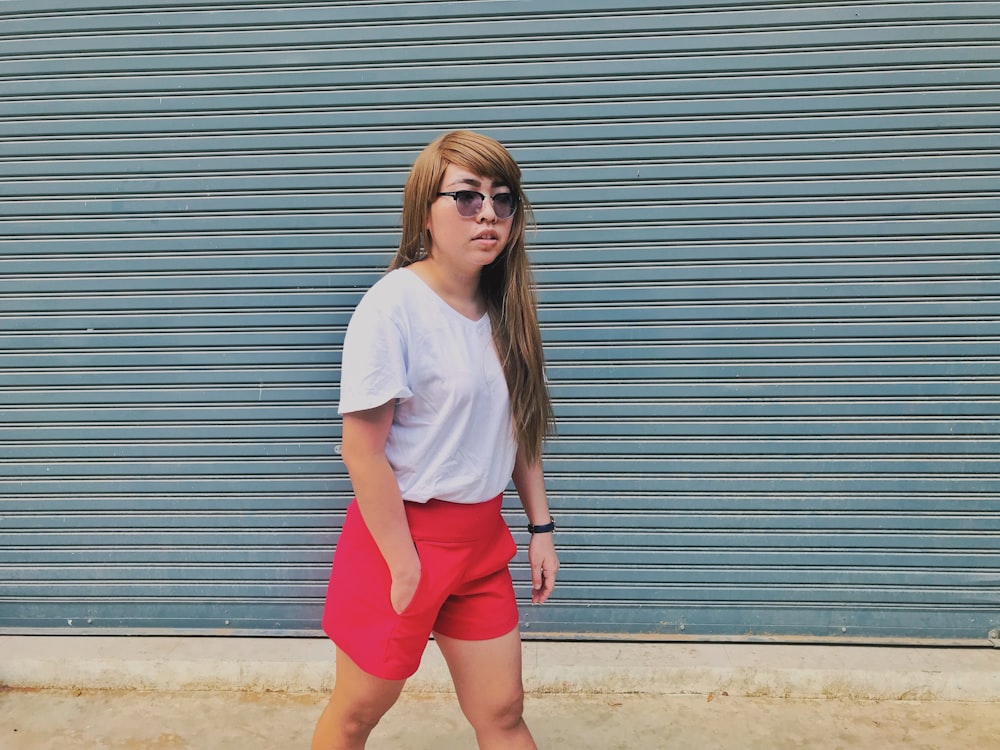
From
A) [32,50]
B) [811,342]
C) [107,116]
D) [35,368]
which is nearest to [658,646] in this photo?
[811,342]

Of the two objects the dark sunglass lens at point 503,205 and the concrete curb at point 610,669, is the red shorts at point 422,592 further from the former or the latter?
the concrete curb at point 610,669

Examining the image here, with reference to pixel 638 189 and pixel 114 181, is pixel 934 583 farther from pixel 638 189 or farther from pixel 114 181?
pixel 114 181

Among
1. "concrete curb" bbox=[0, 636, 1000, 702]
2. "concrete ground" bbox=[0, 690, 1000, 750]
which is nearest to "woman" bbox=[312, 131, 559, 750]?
"concrete ground" bbox=[0, 690, 1000, 750]

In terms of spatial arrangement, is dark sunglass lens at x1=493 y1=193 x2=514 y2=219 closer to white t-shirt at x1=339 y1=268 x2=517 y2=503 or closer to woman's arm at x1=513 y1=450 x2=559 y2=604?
white t-shirt at x1=339 y1=268 x2=517 y2=503

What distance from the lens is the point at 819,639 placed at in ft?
10.6

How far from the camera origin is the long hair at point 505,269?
1836 millimetres

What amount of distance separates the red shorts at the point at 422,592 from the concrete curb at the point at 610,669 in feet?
4.21

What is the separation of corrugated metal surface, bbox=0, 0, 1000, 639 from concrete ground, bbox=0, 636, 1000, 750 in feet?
0.57

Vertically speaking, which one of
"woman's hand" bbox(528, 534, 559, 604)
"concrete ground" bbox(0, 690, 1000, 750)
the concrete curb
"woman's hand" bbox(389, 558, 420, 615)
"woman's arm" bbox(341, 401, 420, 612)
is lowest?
"concrete ground" bbox(0, 690, 1000, 750)

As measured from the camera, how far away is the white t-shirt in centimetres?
172

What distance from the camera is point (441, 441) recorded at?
1860 millimetres

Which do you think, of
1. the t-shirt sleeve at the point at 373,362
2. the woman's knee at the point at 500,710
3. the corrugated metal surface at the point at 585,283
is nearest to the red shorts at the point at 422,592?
the woman's knee at the point at 500,710

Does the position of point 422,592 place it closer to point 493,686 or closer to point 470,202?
point 493,686

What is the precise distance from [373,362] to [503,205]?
486mm
